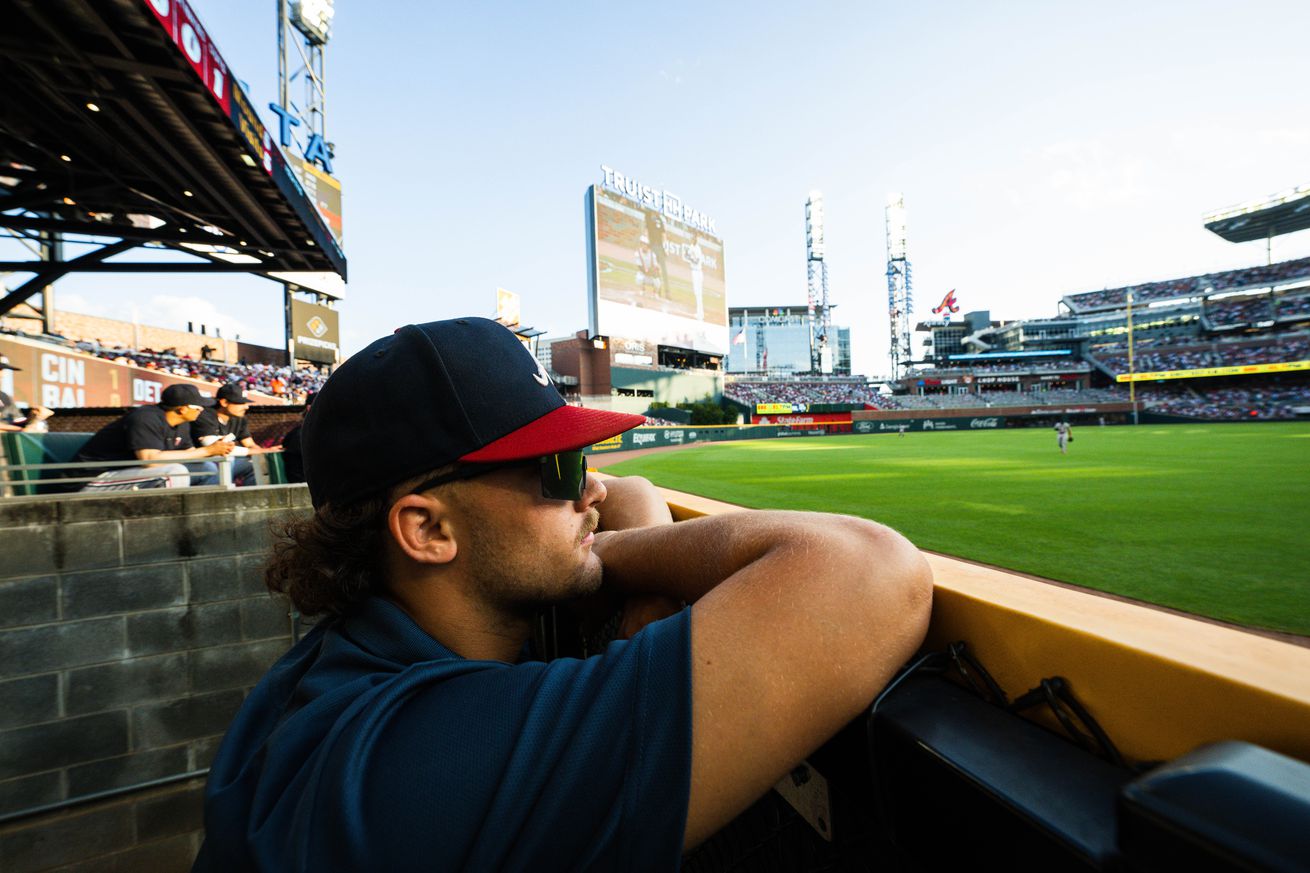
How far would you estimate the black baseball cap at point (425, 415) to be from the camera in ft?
3.76

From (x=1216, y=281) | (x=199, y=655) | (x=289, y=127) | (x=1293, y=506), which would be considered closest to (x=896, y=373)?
(x=1216, y=281)

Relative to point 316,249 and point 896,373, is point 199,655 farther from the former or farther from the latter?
point 896,373

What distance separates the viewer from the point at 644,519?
71.1 inches

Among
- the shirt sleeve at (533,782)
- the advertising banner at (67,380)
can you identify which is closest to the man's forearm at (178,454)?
the shirt sleeve at (533,782)

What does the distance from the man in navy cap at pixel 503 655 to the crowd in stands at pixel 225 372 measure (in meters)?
26.2

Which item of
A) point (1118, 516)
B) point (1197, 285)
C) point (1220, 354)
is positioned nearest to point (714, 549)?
point (1118, 516)

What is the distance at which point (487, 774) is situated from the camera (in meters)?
0.78

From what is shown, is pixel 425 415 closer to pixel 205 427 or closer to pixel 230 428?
pixel 205 427

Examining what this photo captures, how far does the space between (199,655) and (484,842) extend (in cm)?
499

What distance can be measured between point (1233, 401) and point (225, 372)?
242ft

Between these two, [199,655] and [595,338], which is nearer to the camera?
[199,655]

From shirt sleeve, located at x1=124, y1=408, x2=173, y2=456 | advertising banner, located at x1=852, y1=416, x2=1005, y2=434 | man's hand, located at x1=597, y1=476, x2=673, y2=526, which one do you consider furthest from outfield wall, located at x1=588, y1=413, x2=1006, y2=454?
man's hand, located at x1=597, y1=476, x2=673, y2=526

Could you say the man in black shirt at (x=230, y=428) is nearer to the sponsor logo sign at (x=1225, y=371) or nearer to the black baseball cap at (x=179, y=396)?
the black baseball cap at (x=179, y=396)

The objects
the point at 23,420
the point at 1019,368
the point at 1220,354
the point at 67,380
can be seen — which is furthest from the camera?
the point at 1019,368
